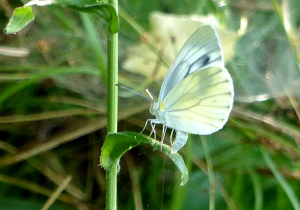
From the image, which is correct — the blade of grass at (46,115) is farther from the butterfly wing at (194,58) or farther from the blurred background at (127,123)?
the butterfly wing at (194,58)

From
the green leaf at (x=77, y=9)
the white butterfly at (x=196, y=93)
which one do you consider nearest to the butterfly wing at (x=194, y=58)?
the white butterfly at (x=196, y=93)

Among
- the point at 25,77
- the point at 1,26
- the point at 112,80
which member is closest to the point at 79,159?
the point at 25,77

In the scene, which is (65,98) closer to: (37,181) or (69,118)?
(69,118)

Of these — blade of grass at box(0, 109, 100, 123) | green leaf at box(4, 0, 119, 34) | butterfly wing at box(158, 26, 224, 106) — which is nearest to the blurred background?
blade of grass at box(0, 109, 100, 123)

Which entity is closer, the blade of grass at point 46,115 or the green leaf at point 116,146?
the green leaf at point 116,146

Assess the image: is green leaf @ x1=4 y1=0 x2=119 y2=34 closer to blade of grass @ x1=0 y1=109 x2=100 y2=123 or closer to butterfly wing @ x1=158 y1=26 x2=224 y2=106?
butterfly wing @ x1=158 y1=26 x2=224 y2=106
